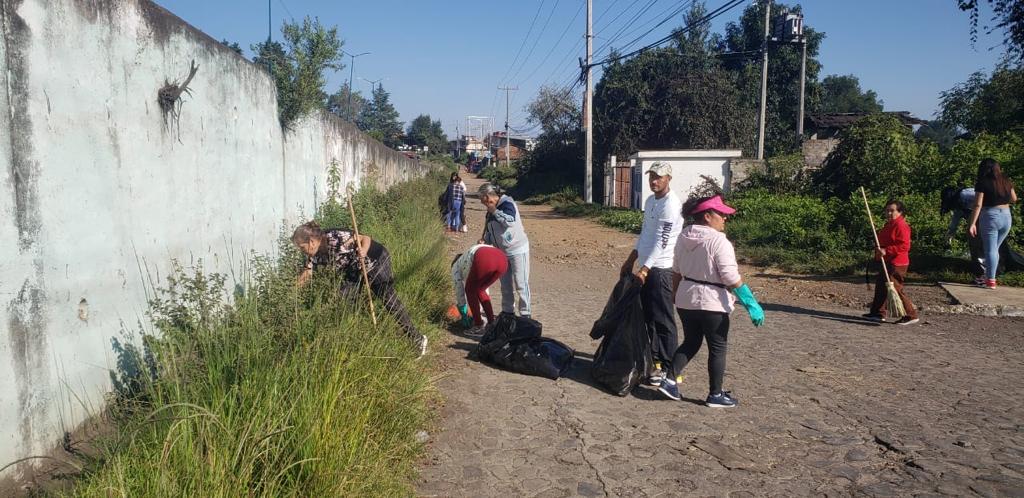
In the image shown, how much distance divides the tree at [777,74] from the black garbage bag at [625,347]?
3510 centimetres

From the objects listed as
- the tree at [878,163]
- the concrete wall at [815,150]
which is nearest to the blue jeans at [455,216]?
the tree at [878,163]

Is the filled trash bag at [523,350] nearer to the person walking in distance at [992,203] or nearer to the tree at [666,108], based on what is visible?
the person walking in distance at [992,203]

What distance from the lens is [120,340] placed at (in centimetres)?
445

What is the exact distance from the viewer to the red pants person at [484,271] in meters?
6.71

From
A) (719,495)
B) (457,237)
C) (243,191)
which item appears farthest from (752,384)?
(457,237)

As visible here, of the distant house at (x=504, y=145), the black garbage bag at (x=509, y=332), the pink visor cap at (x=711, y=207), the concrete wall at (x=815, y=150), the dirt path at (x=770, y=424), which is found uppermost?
the distant house at (x=504, y=145)

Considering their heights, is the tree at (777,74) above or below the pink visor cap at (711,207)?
above

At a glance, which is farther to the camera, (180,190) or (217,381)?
(180,190)

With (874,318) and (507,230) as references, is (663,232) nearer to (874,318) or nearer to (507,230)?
(507,230)

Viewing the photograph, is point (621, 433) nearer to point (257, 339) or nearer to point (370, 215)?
point (257, 339)

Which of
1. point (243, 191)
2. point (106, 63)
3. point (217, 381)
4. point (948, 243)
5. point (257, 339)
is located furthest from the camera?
point (948, 243)

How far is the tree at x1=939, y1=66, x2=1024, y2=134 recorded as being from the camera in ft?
63.5

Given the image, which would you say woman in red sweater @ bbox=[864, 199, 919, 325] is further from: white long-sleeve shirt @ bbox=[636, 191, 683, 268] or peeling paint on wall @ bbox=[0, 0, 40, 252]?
peeling paint on wall @ bbox=[0, 0, 40, 252]

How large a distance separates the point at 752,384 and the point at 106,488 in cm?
461
